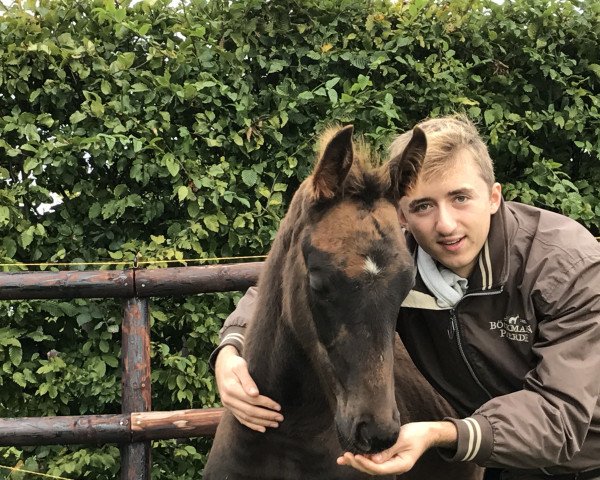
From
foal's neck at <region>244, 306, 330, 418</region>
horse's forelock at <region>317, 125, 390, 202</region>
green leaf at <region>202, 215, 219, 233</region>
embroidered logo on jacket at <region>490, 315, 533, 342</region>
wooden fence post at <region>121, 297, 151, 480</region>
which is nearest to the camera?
horse's forelock at <region>317, 125, 390, 202</region>

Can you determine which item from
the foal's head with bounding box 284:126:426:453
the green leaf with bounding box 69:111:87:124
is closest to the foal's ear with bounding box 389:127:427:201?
the foal's head with bounding box 284:126:426:453

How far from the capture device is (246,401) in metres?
2.55

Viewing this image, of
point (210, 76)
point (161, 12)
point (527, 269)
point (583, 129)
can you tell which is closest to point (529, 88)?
point (583, 129)

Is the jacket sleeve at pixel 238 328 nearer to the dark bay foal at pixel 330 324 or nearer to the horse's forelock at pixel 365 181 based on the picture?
the dark bay foal at pixel 330 324

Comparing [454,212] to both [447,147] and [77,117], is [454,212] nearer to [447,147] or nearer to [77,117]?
[447,147]

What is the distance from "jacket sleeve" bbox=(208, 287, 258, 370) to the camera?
119 inches

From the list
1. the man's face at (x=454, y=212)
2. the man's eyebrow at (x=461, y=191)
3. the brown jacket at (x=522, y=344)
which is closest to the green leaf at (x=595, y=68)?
the brown jacket at (x=522, y=344)

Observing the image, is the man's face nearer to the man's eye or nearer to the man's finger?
the man's eye

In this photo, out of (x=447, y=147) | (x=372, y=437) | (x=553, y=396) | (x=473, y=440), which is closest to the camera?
(x=372, y=437)

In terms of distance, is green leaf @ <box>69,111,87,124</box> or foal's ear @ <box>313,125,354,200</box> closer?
foal's ear @ <box>313,125,354,200</box>

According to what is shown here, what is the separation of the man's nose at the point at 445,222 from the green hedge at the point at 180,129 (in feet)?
6.47

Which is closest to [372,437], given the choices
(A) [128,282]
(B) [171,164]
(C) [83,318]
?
(A) [128,282]

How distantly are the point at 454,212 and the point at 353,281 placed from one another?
706mm

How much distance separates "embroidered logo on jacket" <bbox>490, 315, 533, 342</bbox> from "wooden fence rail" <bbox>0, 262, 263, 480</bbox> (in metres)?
1.99
